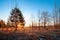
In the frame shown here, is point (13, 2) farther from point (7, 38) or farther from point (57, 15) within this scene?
point (57, 15)

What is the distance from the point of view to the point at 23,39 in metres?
8.23

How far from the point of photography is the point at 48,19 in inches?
1267

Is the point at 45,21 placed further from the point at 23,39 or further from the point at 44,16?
the point at 23,39

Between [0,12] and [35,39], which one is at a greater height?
[0,12]

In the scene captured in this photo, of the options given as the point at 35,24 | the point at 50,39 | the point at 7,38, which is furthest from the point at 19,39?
the point at 35,24

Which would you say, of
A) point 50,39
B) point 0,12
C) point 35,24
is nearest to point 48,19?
point 35,24

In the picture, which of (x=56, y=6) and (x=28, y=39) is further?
(x=56, y=6)

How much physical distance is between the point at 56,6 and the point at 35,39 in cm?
316

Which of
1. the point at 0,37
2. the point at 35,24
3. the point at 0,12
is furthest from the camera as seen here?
the point at 35,24

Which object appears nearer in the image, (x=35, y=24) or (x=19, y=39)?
(x=19, y=39)

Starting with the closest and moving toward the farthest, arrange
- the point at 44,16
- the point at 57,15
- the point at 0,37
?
the point at 0,37
the point at 57,15
the point at 44,16

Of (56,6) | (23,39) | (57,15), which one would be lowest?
(23,39)

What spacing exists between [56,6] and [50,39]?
2.72m

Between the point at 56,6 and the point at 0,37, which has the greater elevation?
the point at 56,6
